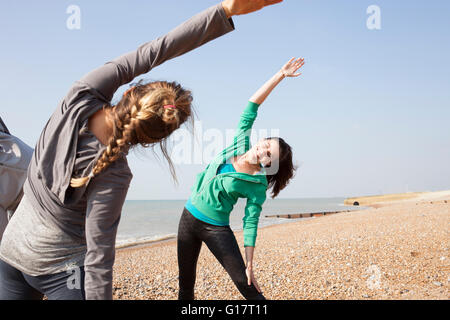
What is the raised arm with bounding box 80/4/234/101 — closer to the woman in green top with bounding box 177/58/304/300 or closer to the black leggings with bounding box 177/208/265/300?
the woman in green top with bounding box 177/58/304/300

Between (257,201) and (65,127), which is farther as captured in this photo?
(257,201)

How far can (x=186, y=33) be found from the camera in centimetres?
168

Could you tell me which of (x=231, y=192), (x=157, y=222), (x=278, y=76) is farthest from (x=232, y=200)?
(x=157, y=222)

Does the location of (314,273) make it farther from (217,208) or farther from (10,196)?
(10,196)

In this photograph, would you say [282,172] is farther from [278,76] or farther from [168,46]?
[168,46]

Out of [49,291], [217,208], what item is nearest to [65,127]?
[49,291]

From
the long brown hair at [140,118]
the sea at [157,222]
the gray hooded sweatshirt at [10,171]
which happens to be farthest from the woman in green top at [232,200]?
the sea at [157,222]

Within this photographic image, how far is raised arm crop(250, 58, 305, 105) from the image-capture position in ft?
12.0

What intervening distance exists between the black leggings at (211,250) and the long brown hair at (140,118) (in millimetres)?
1935

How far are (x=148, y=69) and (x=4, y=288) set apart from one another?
1.48m

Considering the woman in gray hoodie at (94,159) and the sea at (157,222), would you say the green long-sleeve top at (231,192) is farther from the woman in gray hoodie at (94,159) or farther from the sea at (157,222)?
the sea at (157,222)

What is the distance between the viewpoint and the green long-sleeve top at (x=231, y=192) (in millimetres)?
3611

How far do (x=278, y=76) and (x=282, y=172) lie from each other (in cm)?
112
